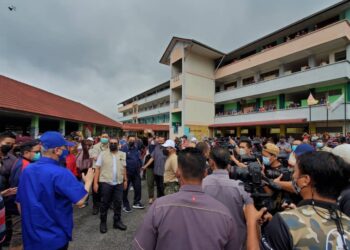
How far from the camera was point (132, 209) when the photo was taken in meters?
5.45

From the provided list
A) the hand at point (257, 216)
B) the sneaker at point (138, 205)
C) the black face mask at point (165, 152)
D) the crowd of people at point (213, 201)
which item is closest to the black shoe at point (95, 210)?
the sneaker at point (138, 205)

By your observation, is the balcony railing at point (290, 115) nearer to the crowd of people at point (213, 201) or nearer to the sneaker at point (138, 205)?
the crowd of people at point (213, 201)

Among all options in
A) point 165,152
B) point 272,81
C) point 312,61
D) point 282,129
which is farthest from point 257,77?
point 165,152

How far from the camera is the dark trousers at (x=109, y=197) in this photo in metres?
4.15

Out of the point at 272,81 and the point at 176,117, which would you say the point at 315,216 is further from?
the point at 176,117

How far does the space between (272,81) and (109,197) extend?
17999 millimetres

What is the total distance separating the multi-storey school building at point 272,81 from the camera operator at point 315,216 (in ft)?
47.1

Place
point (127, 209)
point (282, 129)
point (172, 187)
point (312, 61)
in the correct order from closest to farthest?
point (172, 187) < point (127, 209) < point (312, 61) < point (282, 129)

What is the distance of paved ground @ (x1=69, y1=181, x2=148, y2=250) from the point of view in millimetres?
3633

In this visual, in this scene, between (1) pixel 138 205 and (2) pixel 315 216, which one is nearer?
(2) pixel 315 216

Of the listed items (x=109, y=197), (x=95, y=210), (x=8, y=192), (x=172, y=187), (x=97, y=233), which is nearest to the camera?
(x=8, y=192)

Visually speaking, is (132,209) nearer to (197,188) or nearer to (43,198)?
(43,198)

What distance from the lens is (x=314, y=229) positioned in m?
1.09

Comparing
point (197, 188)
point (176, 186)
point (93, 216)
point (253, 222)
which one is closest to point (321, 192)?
point (253, 222)
